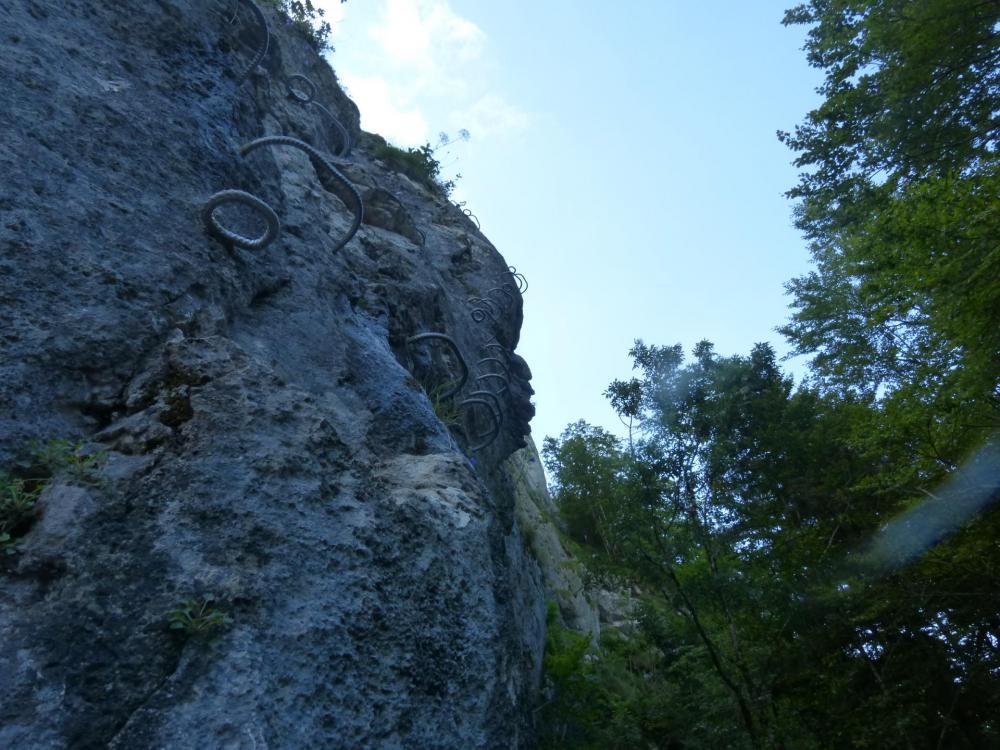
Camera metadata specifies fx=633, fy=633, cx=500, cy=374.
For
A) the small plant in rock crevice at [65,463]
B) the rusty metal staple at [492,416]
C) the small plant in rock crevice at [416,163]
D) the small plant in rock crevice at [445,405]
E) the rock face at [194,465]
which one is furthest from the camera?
the small plant in rock crevice at [416,163]

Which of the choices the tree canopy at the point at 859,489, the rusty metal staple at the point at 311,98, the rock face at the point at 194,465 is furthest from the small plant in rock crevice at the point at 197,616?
the rusty metal staple at the point at 311,98

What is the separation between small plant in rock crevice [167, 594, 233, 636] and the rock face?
0.02 m

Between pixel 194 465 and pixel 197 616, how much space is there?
613 millimetres

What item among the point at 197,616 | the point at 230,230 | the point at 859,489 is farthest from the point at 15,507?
the point at 859,489

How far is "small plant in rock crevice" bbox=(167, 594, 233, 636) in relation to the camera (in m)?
1.94

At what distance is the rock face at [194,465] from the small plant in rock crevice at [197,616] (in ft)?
0.07

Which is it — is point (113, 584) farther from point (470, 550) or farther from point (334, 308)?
point (334, 308)

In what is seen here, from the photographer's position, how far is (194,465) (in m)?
2.38

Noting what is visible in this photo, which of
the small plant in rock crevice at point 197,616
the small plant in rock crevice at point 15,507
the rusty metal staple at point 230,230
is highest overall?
the rusty metal staple at point 230,230

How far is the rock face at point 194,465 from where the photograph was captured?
6.16 ft

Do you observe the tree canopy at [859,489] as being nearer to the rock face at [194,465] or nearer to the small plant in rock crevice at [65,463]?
the rock face at [194,465]

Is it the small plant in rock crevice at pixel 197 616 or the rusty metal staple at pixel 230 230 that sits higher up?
the rusty metal staple at pixel 230 230

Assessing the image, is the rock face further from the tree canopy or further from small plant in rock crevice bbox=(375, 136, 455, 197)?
small plant in rock crevice bbox=(375, 136, 455, 197)

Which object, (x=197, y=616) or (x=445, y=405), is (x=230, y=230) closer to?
(x=197, y=616)
